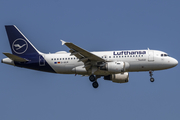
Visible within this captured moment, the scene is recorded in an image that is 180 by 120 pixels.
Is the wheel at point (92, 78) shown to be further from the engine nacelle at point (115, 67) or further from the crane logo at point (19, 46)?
the crane logo at point (19, 46)

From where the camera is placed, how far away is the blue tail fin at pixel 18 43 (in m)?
48.1

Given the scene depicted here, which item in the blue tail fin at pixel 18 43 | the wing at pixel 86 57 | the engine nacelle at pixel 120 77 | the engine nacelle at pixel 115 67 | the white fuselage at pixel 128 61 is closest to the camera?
the wing at pixel 86 57

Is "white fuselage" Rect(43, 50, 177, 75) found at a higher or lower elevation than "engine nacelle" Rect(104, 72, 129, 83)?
higher

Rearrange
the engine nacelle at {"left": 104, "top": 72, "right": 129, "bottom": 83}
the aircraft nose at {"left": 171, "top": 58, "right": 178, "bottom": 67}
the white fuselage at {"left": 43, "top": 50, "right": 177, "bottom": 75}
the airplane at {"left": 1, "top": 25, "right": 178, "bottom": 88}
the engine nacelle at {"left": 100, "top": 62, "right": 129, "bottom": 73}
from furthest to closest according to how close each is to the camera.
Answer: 1. the engine nacelle at {"left": 104, "top": 72, "right": 129, "bottom": 83}
2. the aircraft nose at {"left": 171, "top": 58, "right": 178, "bottom": 67}
3. the white fuselage at {"left": 43, "top": 50, "right": 177, "bottom": 75}
4. the airplane at {"left": 1, "top": 25, "right": 178, "bottom": 88}
5. the engine nacelle at {"left": 100, "top": 62, "right": 129, "bottom": 73}

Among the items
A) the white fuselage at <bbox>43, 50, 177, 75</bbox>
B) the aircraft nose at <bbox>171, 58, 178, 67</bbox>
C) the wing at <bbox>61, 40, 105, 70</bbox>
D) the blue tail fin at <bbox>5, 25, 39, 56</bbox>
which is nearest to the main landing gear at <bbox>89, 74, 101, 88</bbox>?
the white fuselage at <bbox>43, 50, 177, 75</bbox>

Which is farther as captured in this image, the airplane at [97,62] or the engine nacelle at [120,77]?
the engine nacelle at [120,77]

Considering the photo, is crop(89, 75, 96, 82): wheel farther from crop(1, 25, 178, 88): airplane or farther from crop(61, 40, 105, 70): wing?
crop(61, 40, 105, 70): wing

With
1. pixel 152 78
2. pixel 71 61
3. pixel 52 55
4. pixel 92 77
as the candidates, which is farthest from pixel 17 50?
pixel 152 78

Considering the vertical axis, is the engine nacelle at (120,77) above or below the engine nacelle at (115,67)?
below

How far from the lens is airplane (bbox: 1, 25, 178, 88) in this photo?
44.0 metres

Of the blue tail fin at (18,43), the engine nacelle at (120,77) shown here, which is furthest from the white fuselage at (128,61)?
the blue tail fin at (18,43)

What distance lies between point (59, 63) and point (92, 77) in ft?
16.3

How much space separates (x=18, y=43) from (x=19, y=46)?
55 cm

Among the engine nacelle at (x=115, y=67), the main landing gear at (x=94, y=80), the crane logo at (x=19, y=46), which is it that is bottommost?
the main landing gear at (x=94, y=80)
